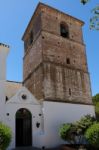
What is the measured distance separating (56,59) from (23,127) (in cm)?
754

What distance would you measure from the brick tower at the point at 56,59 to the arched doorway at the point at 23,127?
80.2 inches

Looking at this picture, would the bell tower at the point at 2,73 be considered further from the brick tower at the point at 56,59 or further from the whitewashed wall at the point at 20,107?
the brick tower at the point at 56,59

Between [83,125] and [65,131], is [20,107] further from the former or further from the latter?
[83,125]

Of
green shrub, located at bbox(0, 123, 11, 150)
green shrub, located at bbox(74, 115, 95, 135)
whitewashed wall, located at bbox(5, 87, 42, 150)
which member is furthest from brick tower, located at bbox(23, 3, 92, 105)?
green shrub, located at bbox(0, 123, 11, 150)

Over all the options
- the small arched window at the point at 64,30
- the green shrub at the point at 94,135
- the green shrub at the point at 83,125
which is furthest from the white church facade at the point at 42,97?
Result: the green shrub at the point at 94,135

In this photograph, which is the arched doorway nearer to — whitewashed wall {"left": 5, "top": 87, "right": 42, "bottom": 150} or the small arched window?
whitewashed wall {"left": 5, "top": 87, "right": 42, "bottom": 150}

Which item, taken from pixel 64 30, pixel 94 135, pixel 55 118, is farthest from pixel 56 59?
pixel 94 135

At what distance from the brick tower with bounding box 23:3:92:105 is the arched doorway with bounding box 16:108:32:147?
2037 mm

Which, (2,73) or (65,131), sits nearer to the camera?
(65,131)

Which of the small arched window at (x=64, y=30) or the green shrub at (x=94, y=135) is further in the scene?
the small arched window at (x=64, y=30)

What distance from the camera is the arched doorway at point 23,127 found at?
51.9 ft

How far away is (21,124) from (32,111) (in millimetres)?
1488

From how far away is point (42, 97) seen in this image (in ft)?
57.0

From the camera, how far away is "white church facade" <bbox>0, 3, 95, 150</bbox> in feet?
51.4
